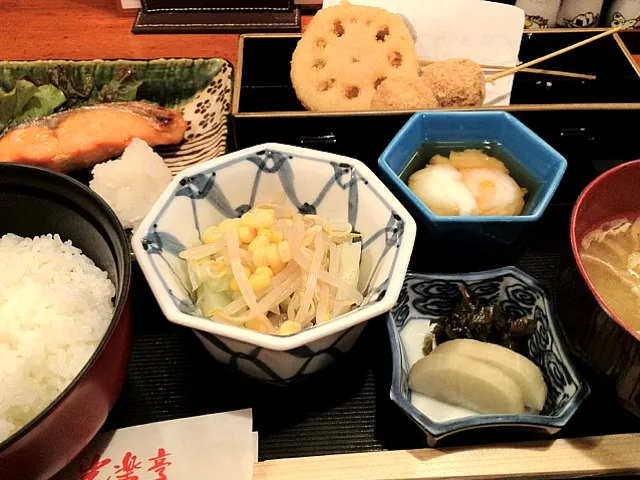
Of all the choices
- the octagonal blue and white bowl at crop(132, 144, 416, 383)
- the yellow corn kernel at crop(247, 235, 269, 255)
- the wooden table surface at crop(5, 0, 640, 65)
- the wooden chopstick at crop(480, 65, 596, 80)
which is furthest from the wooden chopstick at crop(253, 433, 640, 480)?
the wooden table surface at crop(5, 0, 640, 65)

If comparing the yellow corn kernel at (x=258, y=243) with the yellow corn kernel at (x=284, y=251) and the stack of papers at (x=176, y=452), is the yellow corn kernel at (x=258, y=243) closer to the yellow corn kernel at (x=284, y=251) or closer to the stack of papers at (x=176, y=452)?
the yellow corn kernel at (x=284, y=251)

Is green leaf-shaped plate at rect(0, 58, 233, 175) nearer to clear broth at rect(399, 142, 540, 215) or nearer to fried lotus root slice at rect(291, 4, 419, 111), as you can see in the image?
fried lotus root slice at rect(291, 4, 419, 111)

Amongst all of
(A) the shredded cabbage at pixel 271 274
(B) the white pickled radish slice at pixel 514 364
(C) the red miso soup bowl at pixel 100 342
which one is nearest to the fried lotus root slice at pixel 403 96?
(A) the shredded cabbage at pixel 271 274

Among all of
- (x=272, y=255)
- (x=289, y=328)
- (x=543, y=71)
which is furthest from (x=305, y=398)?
(x=543, y=71)

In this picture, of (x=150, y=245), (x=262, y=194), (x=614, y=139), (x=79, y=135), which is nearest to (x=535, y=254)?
(x=614, y=139)

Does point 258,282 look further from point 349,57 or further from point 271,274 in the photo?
point 349,57

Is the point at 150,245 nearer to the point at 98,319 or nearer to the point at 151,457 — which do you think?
the point at 98,319
